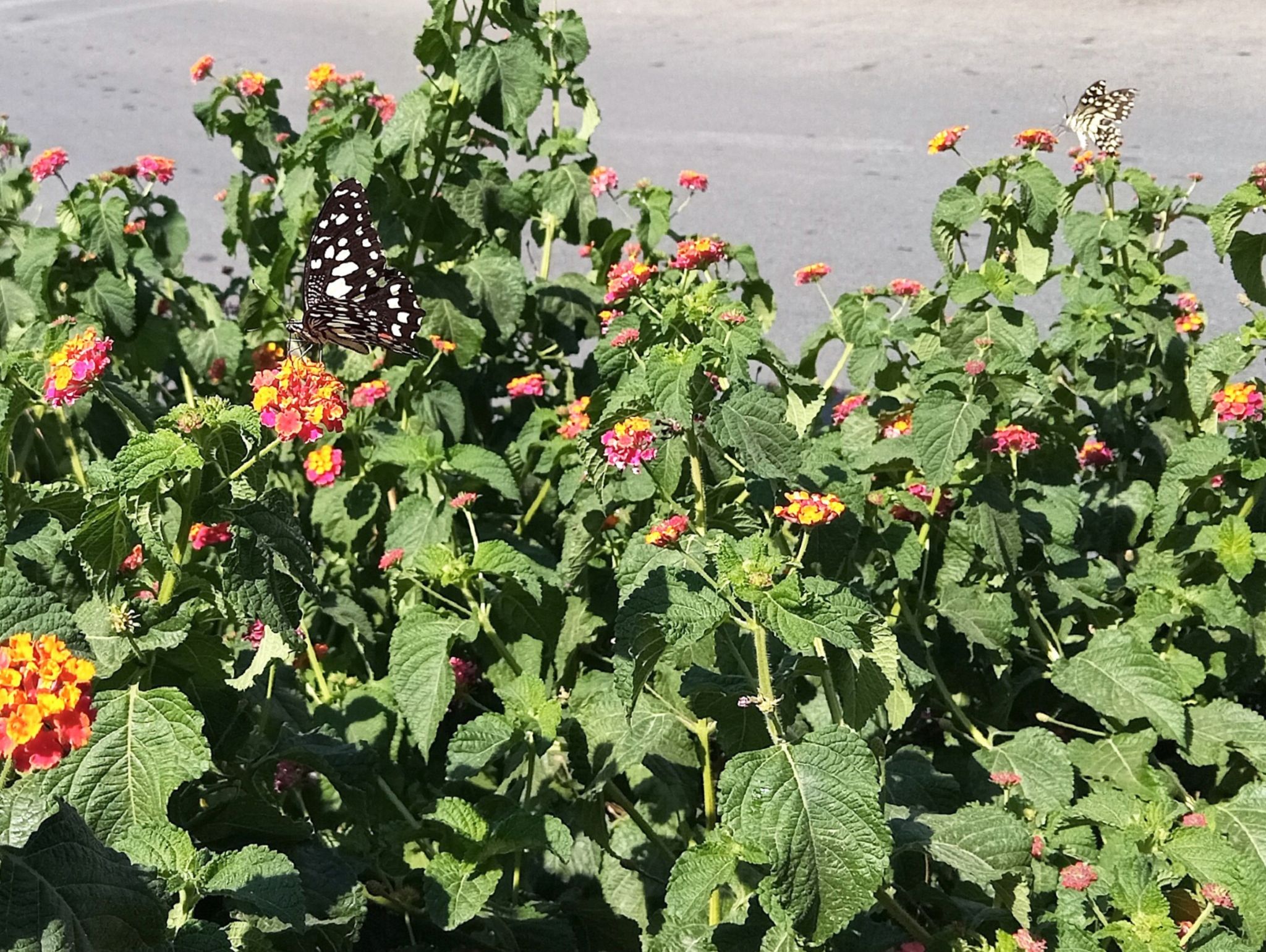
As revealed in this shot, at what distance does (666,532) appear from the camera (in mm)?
1946

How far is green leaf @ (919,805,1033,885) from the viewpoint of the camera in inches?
79.3

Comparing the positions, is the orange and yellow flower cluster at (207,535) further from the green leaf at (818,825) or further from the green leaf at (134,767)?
the green leaf at (818,825)

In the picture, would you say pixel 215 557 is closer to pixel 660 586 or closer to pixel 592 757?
pixel 592 757

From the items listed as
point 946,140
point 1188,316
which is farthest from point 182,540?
point 1188,316

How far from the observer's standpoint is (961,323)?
9.17 feet

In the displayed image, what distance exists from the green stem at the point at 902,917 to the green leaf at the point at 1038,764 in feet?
1.50

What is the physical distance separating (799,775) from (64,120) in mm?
9287

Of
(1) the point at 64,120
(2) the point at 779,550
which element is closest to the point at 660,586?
(2) the point at 779,550

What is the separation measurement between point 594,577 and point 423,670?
1.84 feet

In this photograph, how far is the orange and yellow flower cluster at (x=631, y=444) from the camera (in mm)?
2041

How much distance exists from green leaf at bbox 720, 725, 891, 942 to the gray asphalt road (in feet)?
12.6

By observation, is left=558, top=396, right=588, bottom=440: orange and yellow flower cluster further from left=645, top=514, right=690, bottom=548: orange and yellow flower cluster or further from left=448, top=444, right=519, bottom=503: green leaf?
left=645, top=514, right=690, bottom=548: orange and yellow flower cluster

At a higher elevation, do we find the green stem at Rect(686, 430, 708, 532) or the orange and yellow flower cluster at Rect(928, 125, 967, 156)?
the orange and yellow flower cluster at Rect(928, 125, 967, 156)

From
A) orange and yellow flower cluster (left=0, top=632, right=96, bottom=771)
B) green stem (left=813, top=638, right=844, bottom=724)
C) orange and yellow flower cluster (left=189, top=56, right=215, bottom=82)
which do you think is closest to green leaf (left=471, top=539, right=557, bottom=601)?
green stem (left=813, top=638, right=844, bottom=724)
